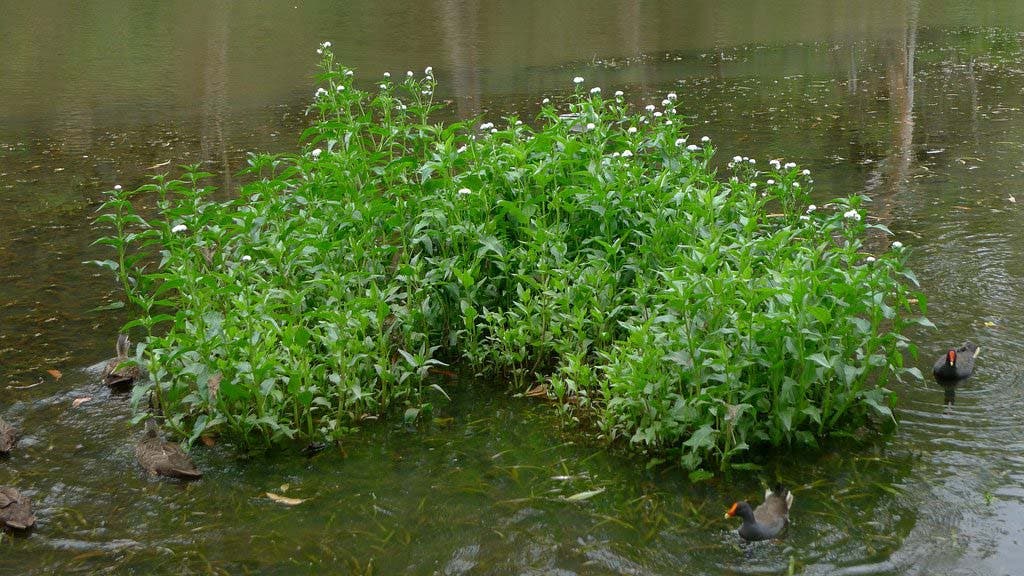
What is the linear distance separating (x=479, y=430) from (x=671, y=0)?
22367 mm

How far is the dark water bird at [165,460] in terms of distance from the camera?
4.96 meters

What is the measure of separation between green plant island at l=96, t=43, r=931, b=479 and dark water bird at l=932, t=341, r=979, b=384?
0.73 feet

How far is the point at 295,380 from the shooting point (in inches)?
198

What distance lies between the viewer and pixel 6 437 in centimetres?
526

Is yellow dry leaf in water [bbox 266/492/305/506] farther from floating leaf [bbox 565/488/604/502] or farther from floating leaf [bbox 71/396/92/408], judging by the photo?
floating leaf [bbox 71/396/92/408]

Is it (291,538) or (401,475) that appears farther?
(401,475)

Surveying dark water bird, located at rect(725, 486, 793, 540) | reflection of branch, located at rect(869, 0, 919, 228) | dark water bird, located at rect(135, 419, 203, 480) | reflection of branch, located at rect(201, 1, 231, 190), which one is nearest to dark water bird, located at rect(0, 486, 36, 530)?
dark water bird, located at rect(135, 419, 203, 480)

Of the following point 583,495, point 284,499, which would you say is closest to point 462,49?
point 284,499

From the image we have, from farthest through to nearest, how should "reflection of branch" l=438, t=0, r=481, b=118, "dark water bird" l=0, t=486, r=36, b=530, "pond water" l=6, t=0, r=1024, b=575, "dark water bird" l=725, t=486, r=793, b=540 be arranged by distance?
1. "reflection of branch" l=438, t=0, r=481, b=118
2. "dark water bird" l=0, t=486, r=36, b=530
3. "pond water" l=6, t=0, r=1024, b=575
4. "dark water bird" l=725, t=486, r=793, b=540

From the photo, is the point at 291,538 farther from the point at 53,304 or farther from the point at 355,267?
the point at 53,304

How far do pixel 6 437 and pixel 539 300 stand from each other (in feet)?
9.81

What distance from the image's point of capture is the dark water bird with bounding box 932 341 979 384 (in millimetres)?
5508

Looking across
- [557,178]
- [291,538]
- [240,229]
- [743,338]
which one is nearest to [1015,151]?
[557,178]

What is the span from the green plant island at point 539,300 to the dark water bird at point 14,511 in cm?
74
